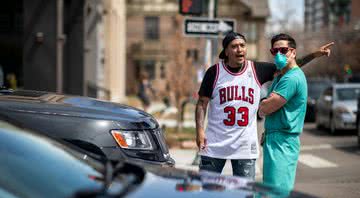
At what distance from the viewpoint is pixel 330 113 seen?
1917 centimetres

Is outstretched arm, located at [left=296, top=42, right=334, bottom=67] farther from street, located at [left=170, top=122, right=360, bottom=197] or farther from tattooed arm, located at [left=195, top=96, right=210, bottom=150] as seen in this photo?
street, located at [left=170, top=122, right=360, bottom=197]

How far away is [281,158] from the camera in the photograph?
5707mm

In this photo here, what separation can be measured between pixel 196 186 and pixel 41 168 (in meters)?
0.88

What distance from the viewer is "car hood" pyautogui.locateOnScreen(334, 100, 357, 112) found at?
59.5 ft

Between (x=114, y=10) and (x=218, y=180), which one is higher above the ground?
(x=114, y=10)

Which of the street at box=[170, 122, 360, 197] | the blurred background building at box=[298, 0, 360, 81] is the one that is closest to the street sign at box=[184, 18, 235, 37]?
the street at box=[170, 122, 360, 197]

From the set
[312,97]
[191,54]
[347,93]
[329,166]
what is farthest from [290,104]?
[312,97]

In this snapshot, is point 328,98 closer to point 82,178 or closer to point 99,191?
point 82,178

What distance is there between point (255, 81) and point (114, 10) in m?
24.3

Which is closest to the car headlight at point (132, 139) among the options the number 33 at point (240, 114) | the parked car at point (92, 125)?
the parked car at point (92, 125)

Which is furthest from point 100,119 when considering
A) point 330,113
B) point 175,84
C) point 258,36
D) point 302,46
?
point 302,46

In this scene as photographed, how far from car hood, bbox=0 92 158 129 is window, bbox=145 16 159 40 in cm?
4090

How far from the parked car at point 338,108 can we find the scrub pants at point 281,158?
41.1 feet

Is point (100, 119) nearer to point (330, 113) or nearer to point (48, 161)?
point (48, 161)
